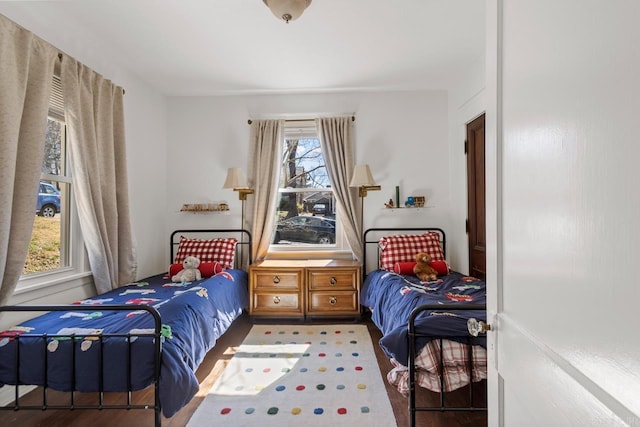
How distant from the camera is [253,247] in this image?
3.71 metres

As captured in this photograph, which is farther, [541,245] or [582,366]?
[541,245]

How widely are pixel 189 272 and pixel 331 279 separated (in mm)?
1367

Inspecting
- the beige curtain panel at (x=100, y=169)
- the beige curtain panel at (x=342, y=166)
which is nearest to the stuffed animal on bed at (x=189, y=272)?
the beige curtain panel at (x=100, y=169)

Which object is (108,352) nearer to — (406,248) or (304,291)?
(304,291)

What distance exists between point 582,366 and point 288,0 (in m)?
2.17

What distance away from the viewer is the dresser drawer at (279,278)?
338 centimetres

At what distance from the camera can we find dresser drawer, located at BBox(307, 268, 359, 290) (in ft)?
11.1

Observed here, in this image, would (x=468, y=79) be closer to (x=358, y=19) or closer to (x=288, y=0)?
(x=358, y=19)

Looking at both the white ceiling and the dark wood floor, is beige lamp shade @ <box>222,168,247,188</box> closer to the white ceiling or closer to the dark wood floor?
the white ceiling

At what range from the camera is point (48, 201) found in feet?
7.88

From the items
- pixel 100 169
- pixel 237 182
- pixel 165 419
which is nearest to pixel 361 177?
pixel 237 182

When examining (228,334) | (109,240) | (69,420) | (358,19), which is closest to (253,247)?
(228,334)

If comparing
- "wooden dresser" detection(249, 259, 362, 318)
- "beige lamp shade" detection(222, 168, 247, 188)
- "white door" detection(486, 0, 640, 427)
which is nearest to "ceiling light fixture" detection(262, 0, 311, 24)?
"white door" detection(486, 0, 640, 427)

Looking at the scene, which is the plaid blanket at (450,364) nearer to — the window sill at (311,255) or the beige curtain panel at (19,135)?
the window sill at (311,255)
